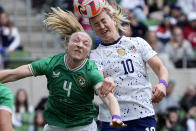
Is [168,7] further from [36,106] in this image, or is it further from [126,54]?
[126,54]

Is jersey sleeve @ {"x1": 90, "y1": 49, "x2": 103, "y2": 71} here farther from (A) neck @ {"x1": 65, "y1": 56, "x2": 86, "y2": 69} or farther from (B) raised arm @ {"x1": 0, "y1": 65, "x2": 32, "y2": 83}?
(B) raised arm @ {"x1": 0, "y1": 65, "x2": 32, "y2": 83}

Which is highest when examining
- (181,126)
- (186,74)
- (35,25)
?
(35,25)

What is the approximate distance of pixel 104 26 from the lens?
6684mm

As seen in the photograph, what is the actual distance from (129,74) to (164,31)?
7.97 metres

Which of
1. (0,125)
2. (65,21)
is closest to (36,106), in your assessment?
(65,21)

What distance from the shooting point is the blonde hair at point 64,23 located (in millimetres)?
6605

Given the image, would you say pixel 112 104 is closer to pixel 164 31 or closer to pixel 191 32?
pixel 164 31

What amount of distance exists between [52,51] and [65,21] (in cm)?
678

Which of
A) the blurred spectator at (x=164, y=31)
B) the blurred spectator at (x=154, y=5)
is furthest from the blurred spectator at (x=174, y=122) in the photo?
the blurred spectator at (x=154, y=5)

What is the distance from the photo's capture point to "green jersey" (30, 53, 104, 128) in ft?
20.4

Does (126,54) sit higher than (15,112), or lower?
higher

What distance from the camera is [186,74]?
13969 mm

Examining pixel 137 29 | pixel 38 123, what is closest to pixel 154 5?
pixel 137 29

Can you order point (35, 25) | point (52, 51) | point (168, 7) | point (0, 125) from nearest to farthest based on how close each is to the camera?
point (0, 125) → point (52, 51) → point (35, 25) → point (168, 7)
